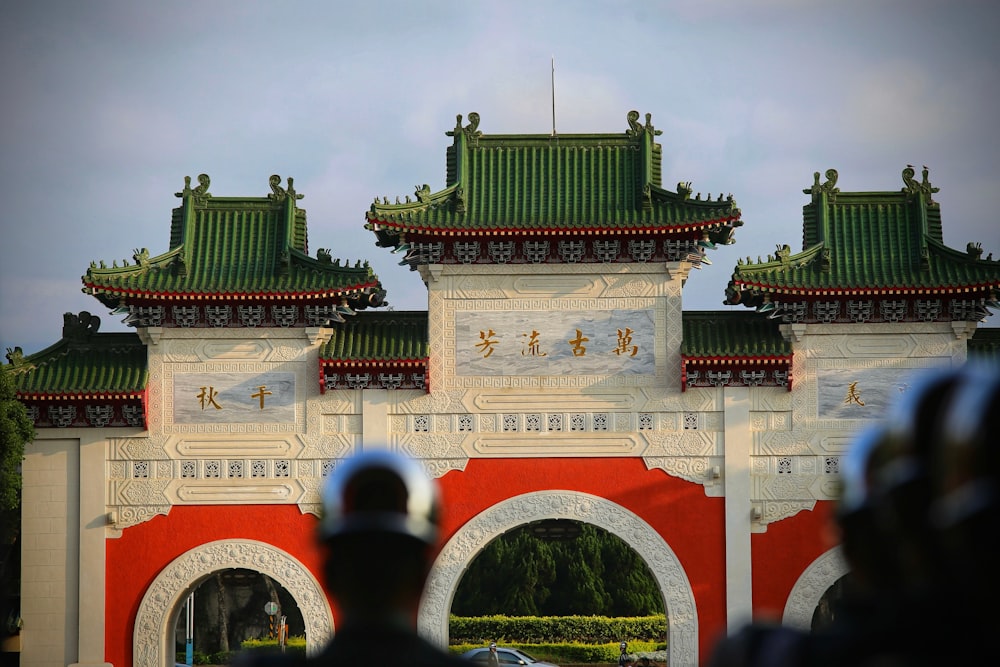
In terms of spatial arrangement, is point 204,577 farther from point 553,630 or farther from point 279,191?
point 553,630

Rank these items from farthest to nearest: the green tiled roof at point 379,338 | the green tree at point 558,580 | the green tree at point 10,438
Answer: the green tree at point 558,580, the green tiled roof at point 379,338, the green tree at point 10,438

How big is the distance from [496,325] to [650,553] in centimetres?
380

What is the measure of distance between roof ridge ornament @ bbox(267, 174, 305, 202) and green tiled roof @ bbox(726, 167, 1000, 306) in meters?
6.47

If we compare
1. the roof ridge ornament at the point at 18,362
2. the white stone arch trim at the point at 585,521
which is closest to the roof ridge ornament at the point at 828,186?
the white stone arch trim at the point at 585,521

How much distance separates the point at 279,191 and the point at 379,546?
18809 millimetres

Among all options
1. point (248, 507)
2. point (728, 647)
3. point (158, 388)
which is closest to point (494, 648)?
point (248, 507)

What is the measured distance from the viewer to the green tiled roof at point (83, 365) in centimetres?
1930

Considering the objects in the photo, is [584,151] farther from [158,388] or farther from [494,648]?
[494,648]

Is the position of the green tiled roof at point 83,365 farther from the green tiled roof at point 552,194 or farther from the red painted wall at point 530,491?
the green tiled roof at point 552,194

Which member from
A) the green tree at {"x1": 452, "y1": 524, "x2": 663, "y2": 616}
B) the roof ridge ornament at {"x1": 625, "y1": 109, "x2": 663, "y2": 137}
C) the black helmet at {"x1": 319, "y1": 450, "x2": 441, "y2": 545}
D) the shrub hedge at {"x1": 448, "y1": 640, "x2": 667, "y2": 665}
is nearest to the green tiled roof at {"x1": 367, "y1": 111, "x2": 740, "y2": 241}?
the roof ridge ornament at {"x1": 625, "y1": 109, "x2": 663, "y2": 137}

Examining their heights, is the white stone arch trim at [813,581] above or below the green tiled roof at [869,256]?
below

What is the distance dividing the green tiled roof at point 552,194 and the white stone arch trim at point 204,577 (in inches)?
186

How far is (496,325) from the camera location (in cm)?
1967

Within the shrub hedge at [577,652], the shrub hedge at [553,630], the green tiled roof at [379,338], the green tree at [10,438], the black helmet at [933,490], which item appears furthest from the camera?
the shrub hedge at [553,630]
